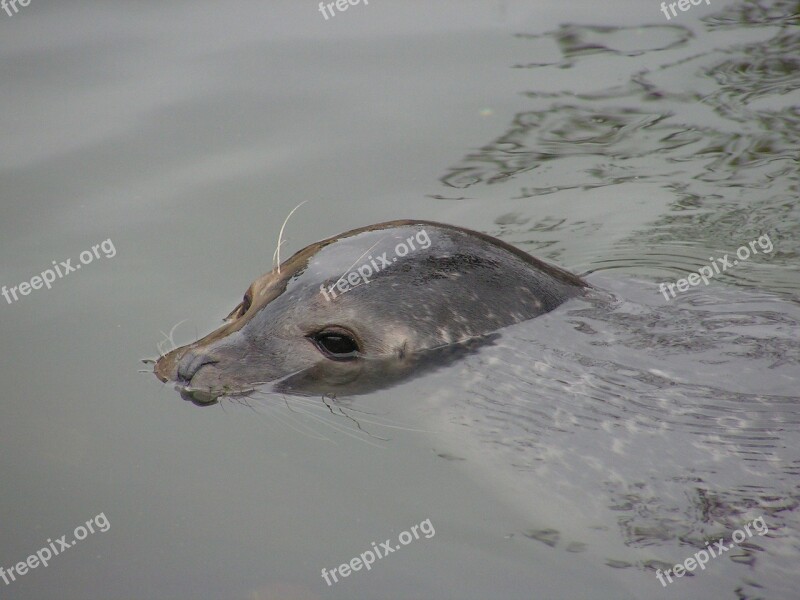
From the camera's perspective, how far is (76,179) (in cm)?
699

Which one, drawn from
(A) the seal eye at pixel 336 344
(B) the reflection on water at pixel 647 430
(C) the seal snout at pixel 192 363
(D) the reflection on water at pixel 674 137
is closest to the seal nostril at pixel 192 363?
(C) the seal snout at pixel 192 363

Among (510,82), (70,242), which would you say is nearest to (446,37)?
(510,82)

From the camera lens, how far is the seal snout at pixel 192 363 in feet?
15.8

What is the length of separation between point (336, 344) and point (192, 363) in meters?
0.66

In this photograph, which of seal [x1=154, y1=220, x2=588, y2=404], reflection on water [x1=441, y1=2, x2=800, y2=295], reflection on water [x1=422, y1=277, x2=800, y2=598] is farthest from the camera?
reflection on water [x1=441, y1=2, x2=800, y2=295]

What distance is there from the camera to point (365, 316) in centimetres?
482

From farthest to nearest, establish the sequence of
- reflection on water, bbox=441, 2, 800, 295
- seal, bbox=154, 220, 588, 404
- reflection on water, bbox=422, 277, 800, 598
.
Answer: reflection on water, bbox=441, 2, 800, 295 < seal, bbox=154, 220, 588, 404 < reflection on water, bbox=422, 277, 800, 598

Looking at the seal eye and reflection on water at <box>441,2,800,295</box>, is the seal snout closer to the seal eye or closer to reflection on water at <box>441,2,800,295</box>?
the seal eye

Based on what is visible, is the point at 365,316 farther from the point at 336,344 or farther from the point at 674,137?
the point at 674,137

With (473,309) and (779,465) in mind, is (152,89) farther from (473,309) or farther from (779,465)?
(779,465)

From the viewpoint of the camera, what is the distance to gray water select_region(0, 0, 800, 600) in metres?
4.30

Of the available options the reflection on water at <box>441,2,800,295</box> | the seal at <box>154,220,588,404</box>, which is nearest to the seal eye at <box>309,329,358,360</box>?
the seal at <box>154,220,588,404</box>

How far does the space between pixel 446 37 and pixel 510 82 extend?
2.86ft

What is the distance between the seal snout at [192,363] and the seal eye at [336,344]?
1.55 ft
